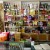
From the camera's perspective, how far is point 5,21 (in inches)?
206

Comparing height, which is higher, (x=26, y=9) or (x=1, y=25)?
(x=26, y=9)

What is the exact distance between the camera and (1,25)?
5207 mm

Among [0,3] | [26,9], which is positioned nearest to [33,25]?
[26,9]


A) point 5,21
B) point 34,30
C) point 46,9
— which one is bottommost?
point 34,30

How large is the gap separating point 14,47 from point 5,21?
3.83 meters

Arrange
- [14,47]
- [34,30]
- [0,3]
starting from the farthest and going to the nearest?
[34,30] < [0,3] < [14,47]

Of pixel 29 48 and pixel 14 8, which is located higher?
pixel 14 8

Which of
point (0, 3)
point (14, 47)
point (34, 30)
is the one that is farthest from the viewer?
point (34, 30)

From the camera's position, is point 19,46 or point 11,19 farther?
point 11,19

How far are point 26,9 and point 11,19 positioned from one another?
618mm

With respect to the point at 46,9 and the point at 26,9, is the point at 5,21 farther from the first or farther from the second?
the point at 46,9

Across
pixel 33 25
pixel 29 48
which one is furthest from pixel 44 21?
pixel 29 48

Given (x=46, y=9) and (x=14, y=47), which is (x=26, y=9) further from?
(x=14, y=47)

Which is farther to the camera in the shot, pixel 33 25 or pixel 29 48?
pixel 33 25
